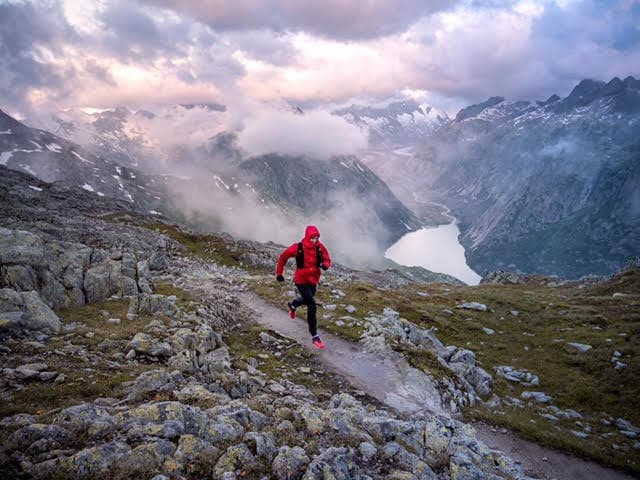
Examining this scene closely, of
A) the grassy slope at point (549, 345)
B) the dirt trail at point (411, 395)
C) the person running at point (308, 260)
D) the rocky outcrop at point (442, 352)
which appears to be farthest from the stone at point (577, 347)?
the person running at point (308, 260)

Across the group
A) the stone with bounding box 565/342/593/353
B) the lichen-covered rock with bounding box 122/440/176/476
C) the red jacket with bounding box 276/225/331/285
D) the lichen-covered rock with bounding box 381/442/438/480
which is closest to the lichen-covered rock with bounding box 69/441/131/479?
the lichen-covered rock with bounding box 122/440/176/476

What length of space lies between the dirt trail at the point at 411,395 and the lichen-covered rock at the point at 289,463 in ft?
28.1

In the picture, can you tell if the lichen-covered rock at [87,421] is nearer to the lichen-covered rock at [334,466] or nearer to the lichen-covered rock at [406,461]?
the lichen-covered rock at [334,466]

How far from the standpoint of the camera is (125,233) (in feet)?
181

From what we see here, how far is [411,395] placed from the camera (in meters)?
17.4

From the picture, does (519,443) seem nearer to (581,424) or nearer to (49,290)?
(581,424)

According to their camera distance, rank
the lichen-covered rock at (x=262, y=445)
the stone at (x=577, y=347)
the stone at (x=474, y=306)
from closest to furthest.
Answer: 1. the lichen-covered rock at (x=262, y=445)
2. the stone at (x=577, y=347)
3. the stone at (x=474, y=306)

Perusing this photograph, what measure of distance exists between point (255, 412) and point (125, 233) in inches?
2101

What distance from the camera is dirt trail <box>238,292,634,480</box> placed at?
15695mm

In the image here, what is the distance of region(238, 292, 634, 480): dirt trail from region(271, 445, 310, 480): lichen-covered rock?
8.56m

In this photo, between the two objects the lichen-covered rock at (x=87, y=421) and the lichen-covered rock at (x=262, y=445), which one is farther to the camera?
the lichen-covered rock at (x=262, y=445)

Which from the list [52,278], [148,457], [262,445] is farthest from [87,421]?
[52,278]

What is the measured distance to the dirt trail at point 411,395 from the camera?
15.7 metres

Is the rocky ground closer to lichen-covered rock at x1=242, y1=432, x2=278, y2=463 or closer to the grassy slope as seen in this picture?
lichen-covered rock at x1=242, y1=432, x2=278, y2=463
